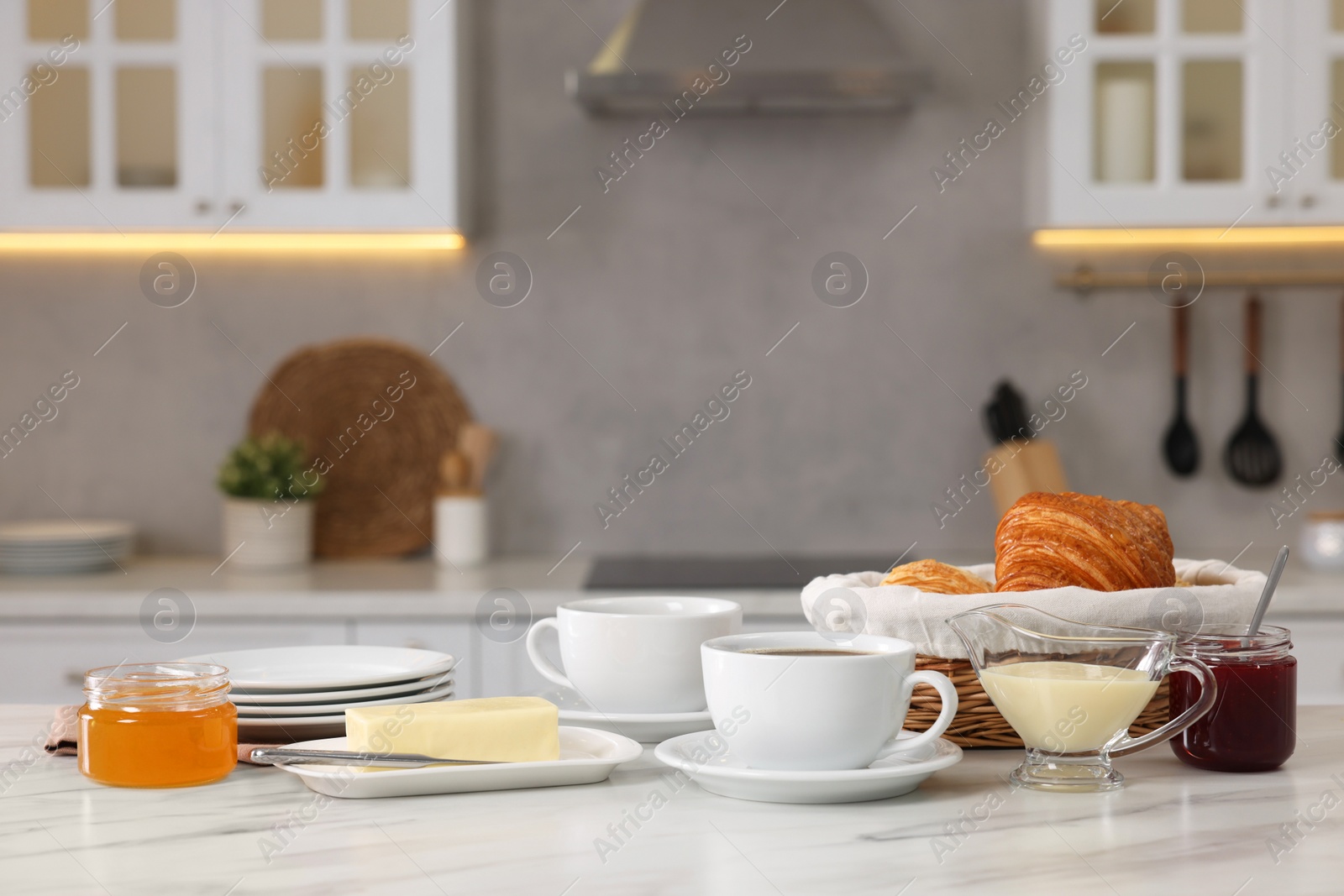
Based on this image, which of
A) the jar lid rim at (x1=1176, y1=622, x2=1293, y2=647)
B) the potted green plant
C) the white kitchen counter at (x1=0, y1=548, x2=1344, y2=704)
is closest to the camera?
the jar lid rim at (x1=1176, y1=622, x2=1293, y2=647)

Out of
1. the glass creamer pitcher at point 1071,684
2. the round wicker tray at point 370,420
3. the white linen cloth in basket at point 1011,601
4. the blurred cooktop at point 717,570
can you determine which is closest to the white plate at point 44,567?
the round wicker tray at point 370,420

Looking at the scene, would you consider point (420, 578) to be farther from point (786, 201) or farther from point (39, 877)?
point (39, 877)

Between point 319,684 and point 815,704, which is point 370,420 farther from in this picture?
point 815,704

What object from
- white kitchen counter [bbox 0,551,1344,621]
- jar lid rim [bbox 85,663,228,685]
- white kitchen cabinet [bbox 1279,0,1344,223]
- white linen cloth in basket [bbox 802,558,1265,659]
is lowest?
white kitchen counter [bbox 0,551,1344,621]

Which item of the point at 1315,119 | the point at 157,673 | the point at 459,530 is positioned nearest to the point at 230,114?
the point at 459,530

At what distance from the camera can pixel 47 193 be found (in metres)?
2.44

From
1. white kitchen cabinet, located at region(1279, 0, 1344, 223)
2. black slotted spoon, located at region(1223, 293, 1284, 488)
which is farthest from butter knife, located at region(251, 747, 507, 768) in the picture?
black slotted spoon, located at region(1223, 293, 1284, 488)

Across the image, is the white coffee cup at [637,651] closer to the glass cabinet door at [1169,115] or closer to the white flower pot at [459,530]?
the white flower pot at [459,530]

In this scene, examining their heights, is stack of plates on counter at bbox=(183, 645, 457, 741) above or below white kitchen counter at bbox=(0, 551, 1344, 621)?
above

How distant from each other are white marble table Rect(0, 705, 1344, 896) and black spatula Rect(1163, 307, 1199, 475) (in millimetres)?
1951

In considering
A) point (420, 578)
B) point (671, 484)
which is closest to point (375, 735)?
point (420, 578)

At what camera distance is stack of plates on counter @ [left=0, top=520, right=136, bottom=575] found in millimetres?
2438

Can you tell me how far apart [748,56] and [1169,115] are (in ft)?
2.76

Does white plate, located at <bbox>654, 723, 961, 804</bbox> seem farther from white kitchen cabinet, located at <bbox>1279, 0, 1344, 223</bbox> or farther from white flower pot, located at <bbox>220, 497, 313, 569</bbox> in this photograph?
white kitchen cabinet, located at <bbox>1279, 0, 1344, 223</bbox>
